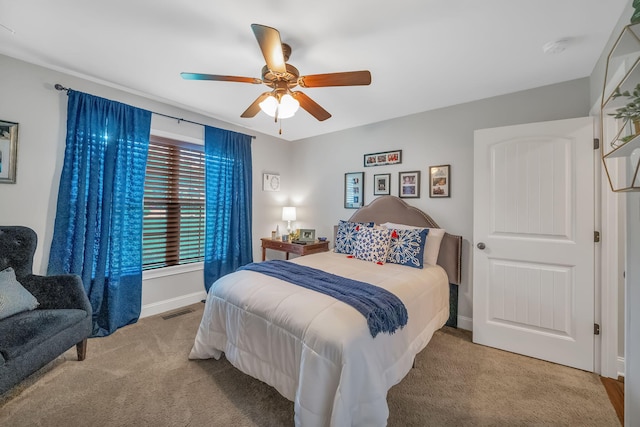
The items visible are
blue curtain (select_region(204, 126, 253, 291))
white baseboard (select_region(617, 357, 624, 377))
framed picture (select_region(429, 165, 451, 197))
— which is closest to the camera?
white baseboard (select_region(617, 357, 624, 377))

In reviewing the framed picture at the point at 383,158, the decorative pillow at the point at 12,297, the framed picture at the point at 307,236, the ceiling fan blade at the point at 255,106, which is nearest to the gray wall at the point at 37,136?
the decorative pillow at the point at 12,297

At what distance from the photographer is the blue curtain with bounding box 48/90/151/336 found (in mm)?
2414

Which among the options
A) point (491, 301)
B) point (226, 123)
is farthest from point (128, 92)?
point (491, 301)

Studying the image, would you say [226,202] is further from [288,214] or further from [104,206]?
[104,206]

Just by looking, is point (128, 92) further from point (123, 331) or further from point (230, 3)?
point (123, 331)

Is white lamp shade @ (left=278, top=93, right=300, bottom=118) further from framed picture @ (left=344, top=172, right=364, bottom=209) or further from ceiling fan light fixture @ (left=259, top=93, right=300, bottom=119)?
framed picture @ (left=344, top=172, right=364, bottom=209)

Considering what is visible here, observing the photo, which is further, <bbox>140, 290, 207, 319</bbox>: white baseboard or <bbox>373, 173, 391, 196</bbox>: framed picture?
<bbox>373, 173, 391, 196</bbox>: framed picture

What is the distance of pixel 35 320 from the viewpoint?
A: 5.77ft

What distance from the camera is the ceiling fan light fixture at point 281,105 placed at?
191 cm

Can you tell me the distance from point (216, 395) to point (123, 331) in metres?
1.55

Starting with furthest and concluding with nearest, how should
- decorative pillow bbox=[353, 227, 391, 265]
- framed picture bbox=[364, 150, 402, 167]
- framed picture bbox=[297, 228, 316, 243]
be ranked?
framed picture bbox=[297, 228, 316, 243] → framed picture bbox=[364, 150, 402, 167] → decorative pillow bbox=[353, 227, 391, 265]

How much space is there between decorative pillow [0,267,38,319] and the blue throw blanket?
158 centimetres

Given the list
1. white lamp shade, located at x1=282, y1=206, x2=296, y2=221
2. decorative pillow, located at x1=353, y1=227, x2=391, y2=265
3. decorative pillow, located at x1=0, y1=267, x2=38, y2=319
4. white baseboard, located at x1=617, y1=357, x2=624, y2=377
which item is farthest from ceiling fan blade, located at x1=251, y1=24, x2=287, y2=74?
white baseboard, located at x1=617, y1=357, x2=624, y2=377

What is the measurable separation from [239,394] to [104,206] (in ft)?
7.19
